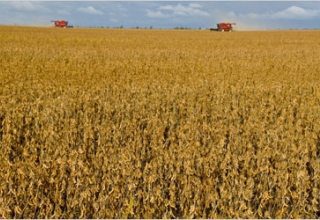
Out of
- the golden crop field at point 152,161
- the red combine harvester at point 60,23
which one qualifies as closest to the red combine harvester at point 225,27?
the red combine harvester at point 60,23

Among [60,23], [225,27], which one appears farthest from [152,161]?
[60,23]

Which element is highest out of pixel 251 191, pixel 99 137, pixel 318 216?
pixel 99 137

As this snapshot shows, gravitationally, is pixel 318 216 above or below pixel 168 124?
below

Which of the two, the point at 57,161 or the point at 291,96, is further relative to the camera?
the point at 291,96

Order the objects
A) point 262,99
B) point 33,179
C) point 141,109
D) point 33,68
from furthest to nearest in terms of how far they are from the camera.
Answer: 1. point 33,68
2. point 262,99
3. point 141,109
4. point 33,179

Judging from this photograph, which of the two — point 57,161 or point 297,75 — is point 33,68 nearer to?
point 297,75

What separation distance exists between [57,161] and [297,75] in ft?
31.8

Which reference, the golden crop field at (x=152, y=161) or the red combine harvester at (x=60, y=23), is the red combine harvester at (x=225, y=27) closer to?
the red combine harvester at (x=60, y=23)

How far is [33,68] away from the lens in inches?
496

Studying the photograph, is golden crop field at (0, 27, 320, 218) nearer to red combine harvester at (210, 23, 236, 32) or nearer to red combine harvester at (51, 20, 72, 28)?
red combine harvester at (210, 23, 236, 32)

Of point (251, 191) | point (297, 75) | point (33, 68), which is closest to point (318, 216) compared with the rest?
point (251, 191)

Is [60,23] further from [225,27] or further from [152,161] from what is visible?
[152,161]

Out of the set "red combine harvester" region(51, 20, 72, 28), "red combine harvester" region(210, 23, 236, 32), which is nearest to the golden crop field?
"red combine harvester" region(210, 23, 236, 32)

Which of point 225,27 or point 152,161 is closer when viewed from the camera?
point 152,161
